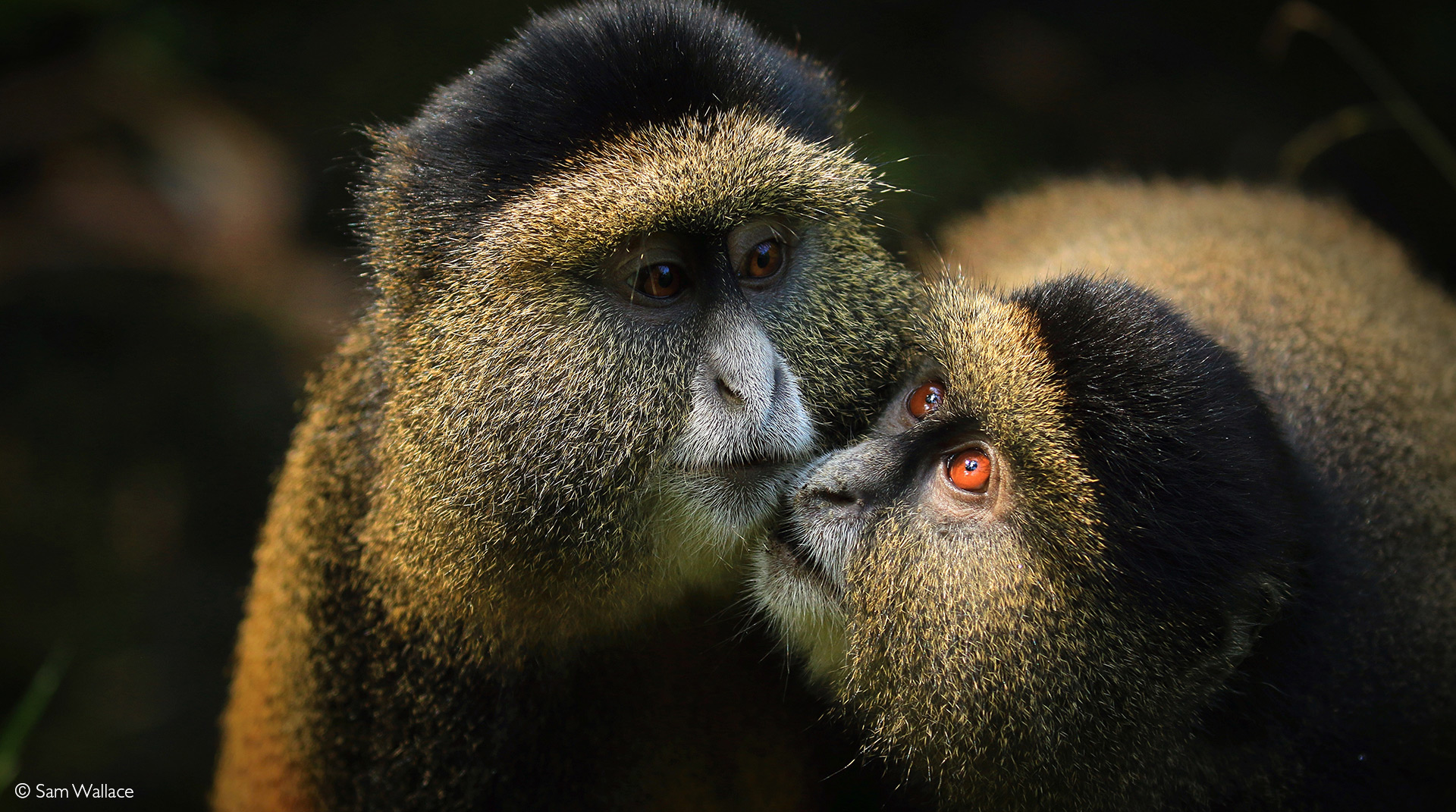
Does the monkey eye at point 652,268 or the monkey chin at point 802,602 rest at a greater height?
the monkey eye at point 652,268

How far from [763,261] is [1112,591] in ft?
3.34

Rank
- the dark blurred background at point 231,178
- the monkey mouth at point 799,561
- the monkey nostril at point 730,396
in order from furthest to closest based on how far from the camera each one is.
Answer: the dark blurred background at point 231,178
the monkey mouth at point 799,561
the monkey nostril at point 730,396

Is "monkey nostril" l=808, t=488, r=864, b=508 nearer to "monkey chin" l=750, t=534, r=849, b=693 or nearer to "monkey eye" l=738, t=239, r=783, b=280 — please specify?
"monkey chin" l=750, t=534, r=849, b=693

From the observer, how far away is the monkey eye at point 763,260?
2.38 meters

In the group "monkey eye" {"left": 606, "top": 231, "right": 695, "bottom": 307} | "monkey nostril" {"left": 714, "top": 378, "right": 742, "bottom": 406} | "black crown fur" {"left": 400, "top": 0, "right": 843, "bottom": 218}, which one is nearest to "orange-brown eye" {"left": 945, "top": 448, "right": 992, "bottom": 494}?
"monkey nostril" {"left": 714, "top": 378, "right": 742, "bottom": 406}

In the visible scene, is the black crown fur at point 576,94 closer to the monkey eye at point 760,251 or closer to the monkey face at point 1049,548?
the monkey eye at point 760,251

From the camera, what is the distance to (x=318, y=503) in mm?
2820

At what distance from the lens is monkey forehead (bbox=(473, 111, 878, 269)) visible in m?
2.19

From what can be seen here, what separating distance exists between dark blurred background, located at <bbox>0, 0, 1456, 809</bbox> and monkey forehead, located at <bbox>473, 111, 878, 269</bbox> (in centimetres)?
190

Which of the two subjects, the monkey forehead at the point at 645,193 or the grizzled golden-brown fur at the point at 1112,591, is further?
the monkey forehead at the point at 645,193

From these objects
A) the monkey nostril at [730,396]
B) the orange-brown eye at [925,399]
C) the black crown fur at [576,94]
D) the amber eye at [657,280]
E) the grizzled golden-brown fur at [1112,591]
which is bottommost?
the grizzled golden-brown fur at [1112,591]

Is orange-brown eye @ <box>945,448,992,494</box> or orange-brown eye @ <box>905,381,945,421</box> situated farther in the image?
orange-brown eye @ <box>905,381,945,421</box>

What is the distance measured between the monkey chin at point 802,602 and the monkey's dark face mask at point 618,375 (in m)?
0.07

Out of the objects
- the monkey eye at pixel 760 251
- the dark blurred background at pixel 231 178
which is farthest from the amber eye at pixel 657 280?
the dark blurred background at pixel 231 178
